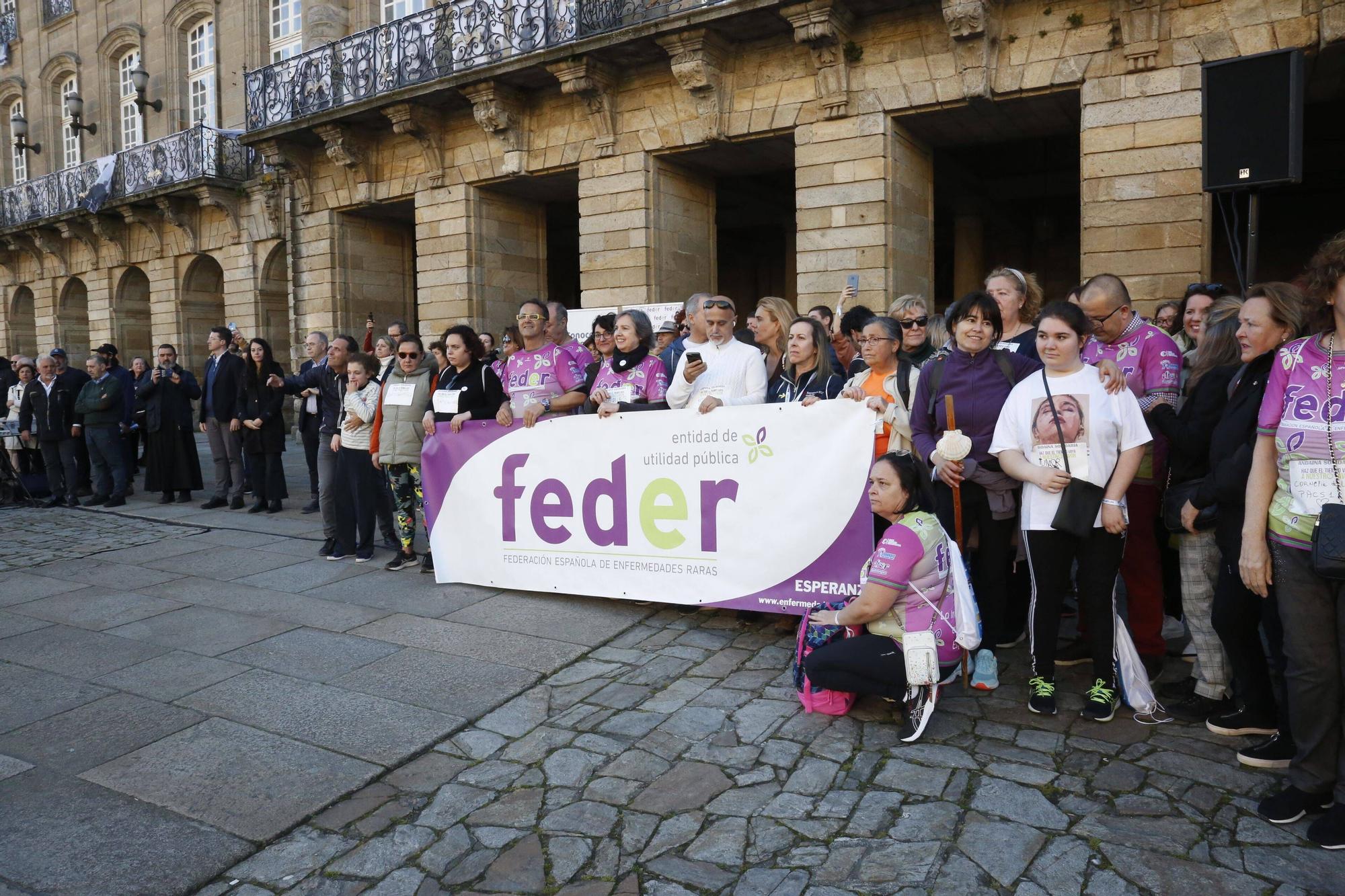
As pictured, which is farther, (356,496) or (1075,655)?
(356,496)

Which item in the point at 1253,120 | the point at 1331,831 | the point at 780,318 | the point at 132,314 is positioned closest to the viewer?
the point at 1331,831

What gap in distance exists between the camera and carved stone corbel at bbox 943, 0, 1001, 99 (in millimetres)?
10133

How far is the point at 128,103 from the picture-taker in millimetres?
24219

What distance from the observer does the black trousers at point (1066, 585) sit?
4.17 meters

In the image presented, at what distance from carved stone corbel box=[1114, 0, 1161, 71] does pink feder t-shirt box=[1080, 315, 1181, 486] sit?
6.37 m

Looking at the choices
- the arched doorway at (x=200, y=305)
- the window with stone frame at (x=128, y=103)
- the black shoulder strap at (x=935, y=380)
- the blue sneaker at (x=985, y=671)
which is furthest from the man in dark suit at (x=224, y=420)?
the window with stone frame at (x=128, y=103)

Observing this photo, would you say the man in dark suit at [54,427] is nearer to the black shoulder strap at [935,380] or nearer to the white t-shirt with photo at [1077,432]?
the black shoulder strap at [935,380]

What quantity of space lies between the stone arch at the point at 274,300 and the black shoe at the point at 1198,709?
18.6 metres

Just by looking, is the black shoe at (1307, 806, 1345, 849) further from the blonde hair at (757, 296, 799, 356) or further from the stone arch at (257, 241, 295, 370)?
the stone arch at (257, 241, 295, 370)

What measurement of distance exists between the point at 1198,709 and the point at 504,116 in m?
12.5

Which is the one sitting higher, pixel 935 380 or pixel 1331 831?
pixel 935 380

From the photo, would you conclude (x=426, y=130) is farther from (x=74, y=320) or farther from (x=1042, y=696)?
(x=74, y=320)

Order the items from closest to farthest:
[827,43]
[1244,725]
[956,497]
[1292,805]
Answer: [1292,805]
[1244,725]
[956,497]
[827,43]

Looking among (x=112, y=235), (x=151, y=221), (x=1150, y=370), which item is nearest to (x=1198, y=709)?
(x=1150, y=370)
